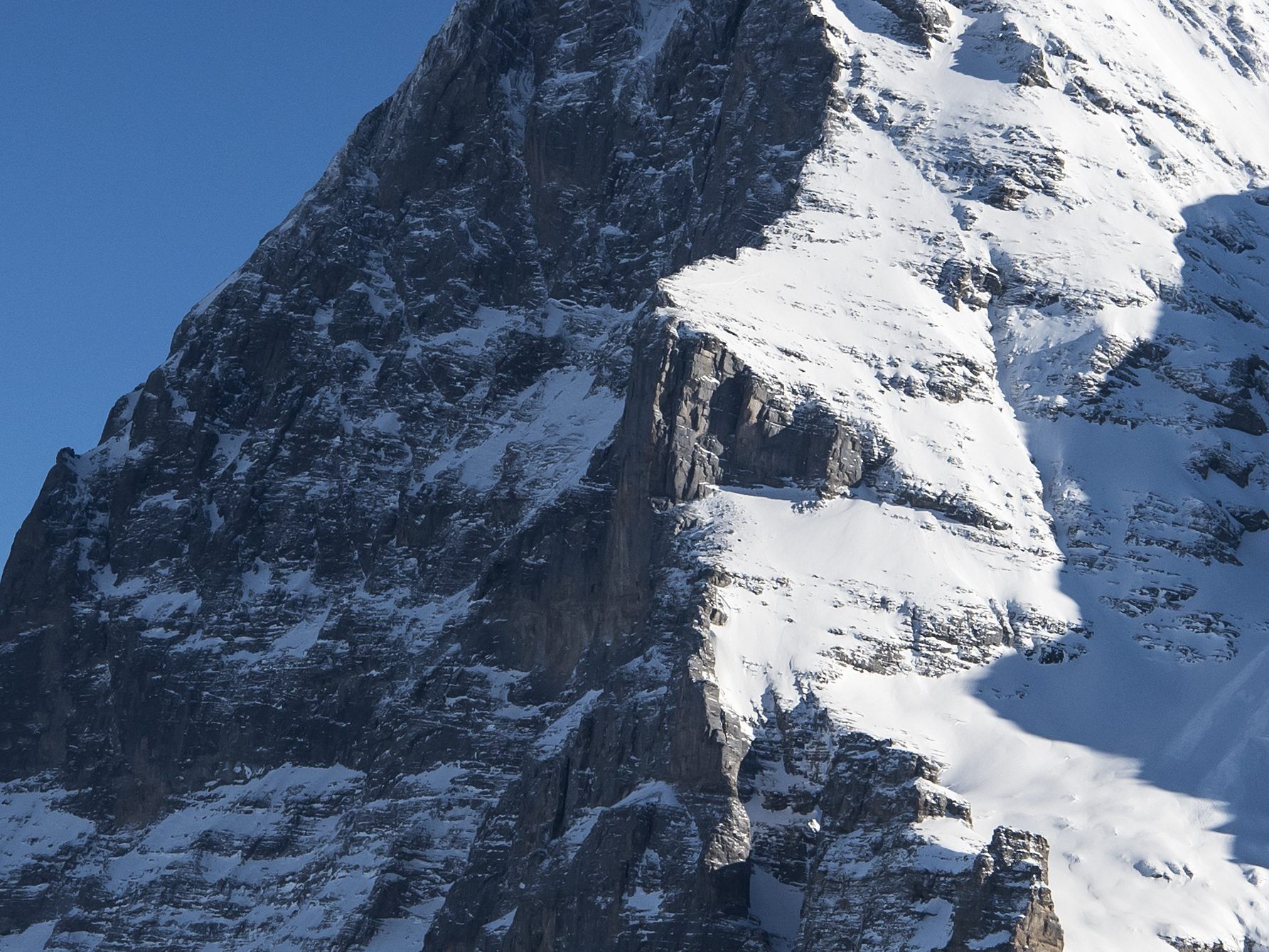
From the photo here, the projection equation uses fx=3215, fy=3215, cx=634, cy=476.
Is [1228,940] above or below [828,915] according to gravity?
above

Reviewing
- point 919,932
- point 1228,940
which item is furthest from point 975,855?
point 1228,940

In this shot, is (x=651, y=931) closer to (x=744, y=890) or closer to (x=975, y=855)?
(x=744, y=890)

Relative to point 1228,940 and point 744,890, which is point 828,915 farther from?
point 1228,940

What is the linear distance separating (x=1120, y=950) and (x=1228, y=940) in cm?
737

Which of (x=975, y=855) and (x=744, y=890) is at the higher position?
(x=975, y=855)

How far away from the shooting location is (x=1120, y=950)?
7648 inches

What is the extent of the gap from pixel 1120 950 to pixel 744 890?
915 inches

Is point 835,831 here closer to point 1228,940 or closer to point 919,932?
point 919,932

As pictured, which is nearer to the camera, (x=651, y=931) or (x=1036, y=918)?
(x=1036, y=918)

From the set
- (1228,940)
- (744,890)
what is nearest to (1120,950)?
(1228,940)

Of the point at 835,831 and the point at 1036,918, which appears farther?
the point at 835,831

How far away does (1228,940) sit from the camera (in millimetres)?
196625

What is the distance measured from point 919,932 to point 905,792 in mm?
12592

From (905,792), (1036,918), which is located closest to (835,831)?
(905,792)
